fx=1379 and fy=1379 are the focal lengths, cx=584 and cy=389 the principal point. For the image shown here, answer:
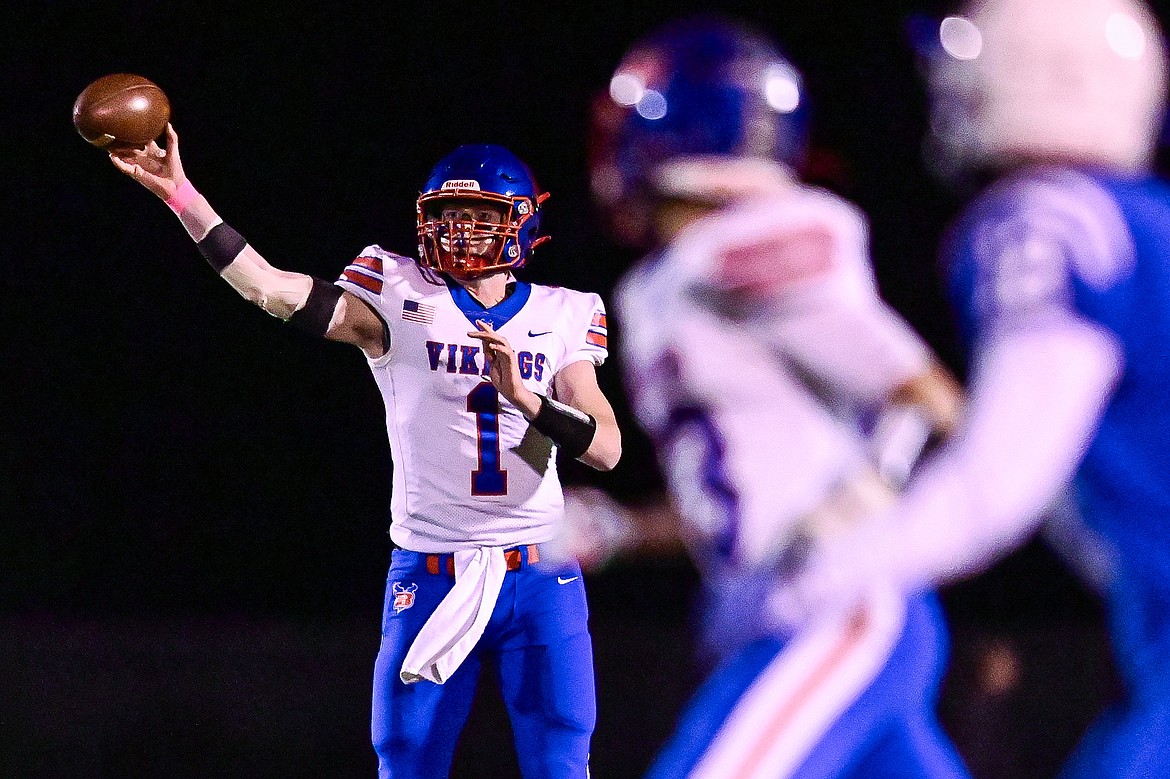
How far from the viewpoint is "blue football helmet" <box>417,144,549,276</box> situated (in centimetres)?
273

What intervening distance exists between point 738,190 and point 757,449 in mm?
309

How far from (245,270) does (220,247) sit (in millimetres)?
66

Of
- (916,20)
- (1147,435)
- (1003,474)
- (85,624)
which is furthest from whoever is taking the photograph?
(85,624)

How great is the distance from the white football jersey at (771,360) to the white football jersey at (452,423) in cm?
112

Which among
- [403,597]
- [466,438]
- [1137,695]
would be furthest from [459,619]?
[1137,695]

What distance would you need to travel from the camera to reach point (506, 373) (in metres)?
2.52

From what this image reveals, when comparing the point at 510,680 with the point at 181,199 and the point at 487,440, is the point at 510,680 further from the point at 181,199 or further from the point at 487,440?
the point at 181,199

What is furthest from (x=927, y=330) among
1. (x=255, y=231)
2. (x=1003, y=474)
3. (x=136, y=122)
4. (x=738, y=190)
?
(x=1003, y=474)

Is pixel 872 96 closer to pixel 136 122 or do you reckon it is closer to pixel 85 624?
pixel 136 122

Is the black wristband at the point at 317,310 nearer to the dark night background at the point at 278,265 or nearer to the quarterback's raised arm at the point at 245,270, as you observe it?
the quarterback's raised arm at the point at 245,270

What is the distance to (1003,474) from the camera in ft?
4.20

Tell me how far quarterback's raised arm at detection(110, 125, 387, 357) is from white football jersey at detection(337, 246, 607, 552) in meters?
0.06

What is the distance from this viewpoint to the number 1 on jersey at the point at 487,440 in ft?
8.75

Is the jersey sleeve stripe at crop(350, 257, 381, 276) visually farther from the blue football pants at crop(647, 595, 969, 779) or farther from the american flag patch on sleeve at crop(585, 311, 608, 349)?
the blue football pants at crop(647, 595, 969, 779)
